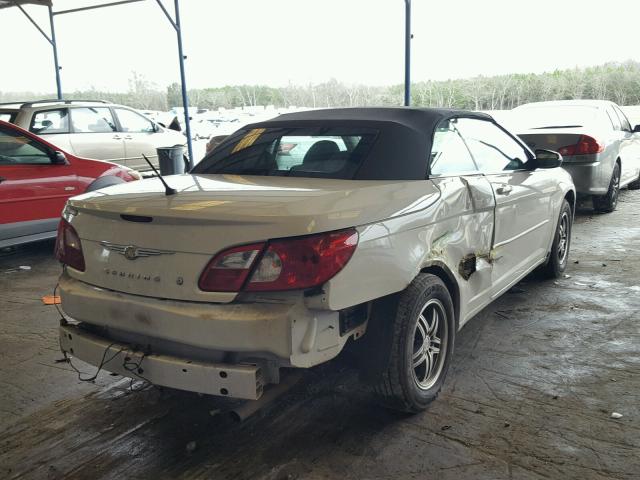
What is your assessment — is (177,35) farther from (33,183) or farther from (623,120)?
(623,120)

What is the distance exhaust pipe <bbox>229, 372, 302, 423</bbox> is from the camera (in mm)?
2504

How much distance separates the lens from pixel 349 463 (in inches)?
102

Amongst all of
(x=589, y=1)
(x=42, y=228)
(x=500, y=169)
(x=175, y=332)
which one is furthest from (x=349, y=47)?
(x=175, y=332)

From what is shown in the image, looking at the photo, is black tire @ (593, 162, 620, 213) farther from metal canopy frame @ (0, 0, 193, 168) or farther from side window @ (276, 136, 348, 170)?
metal canopy frame @ (0, 0, 193, 168)

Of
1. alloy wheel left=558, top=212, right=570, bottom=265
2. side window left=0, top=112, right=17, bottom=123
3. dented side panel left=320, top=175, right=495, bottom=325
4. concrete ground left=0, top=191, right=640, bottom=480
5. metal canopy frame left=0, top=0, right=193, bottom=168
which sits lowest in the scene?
concrete ground left=0, top=191, right=640, bottom=480

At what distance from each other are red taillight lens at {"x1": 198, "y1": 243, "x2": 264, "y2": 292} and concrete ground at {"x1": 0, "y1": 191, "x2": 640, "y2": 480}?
81 cm

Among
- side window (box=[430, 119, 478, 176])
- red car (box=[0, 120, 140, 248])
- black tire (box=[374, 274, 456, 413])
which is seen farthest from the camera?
red car (box=[0, 120, 140, 248])

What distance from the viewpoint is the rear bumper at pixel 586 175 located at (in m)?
7.57

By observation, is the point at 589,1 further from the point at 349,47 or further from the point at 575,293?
the point at 575,293

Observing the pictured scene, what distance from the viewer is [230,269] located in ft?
7.75

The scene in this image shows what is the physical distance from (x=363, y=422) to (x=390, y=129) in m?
1.54

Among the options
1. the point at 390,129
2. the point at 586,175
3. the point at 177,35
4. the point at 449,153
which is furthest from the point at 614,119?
the point at 177,35

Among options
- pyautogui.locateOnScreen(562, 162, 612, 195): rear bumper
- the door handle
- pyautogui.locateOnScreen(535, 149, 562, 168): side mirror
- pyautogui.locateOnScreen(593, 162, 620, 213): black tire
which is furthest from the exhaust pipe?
pyautogui.locateOnScreen(593, 162, 620, 213): black tire

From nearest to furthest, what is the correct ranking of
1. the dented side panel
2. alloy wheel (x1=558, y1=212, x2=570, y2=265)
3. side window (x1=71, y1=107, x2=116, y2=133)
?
the dented side panel, alloy wheel (x1=558, y1=212, x2=570, y2=265), side window (x1=71, y1=107, x2=116, y2=133)
